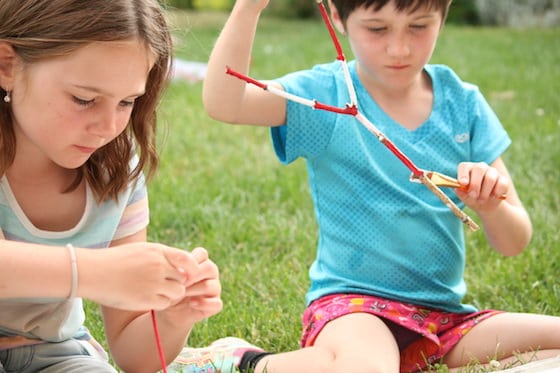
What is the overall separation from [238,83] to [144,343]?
1.93ft

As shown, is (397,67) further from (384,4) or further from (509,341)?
(509,341)

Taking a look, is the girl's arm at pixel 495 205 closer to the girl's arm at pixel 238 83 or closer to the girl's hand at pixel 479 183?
the girl's hand at pixel 479 183

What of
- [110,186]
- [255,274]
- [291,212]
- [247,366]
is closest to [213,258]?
[255,274]

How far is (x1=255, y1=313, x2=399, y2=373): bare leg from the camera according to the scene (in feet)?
6.22

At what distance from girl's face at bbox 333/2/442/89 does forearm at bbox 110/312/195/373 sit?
2.60ft

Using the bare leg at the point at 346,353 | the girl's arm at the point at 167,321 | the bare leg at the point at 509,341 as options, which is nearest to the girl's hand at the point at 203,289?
the girl's arm at the point at 167,321

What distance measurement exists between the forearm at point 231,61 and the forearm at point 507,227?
0.62 meters

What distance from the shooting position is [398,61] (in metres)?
2.05

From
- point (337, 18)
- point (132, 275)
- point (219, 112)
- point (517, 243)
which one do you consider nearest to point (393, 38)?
point (337, 18)

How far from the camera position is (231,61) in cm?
189

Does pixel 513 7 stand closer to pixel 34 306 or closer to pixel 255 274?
pixel 255 274

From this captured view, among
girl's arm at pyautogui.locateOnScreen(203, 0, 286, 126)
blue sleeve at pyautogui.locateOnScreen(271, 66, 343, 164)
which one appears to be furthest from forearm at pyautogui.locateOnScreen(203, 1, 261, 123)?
blue sleeve at pyautogui.locateOnScreen(271, 66, 343, 164)

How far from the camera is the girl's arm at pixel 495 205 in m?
1.87

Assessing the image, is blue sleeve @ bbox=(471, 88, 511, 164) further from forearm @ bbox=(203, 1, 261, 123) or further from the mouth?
forearm @ bbox=(203, 1, 261, 123)
